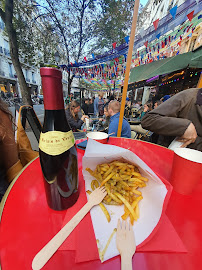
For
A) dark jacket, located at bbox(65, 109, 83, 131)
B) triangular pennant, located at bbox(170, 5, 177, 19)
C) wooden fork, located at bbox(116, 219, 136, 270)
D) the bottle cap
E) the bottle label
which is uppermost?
triangular pennant, located at bbox(170, 5, 177, 19)

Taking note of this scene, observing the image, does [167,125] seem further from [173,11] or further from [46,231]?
[173,11]

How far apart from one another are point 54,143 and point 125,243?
0.50m

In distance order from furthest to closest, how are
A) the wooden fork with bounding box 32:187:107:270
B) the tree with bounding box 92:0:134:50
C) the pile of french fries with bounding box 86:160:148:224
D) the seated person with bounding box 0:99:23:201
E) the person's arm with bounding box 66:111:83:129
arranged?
the tree with bounding box 92:0:134:50, the person's arm with bounding box 66:111:83:129, the seated person with bounding box 0:99:23:201, the pile of french fries with bounding box 86:160:148:224, the wooden fork with bounding box 32:187:107:270

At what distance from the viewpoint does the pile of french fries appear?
21.0 inches

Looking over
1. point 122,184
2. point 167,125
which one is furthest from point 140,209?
point 167,125

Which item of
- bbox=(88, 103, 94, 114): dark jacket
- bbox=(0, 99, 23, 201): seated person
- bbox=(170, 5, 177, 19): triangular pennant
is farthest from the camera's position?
bbox=(88, 103, 94, 114): dark jacket

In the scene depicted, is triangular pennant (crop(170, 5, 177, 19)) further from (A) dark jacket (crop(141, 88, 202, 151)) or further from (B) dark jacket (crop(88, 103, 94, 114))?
(B) dark jacket (crop(88, 103, 94, 114))

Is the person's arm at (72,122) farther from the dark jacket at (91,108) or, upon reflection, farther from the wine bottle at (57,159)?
the dark jacket at (91,108)

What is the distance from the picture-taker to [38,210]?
58 centimetres

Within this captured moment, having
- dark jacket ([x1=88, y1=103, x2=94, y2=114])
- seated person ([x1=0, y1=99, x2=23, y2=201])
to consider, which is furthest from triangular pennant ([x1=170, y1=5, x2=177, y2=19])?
dark jacket ([x1=88, y1=103, x2=94, y2=114])

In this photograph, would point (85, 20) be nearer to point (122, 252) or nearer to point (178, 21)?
point (178, 21)

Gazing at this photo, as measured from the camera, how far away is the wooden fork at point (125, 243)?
383 mm

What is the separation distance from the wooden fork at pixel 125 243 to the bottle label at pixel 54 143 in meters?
0.42

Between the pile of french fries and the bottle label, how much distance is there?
0.24 meters
